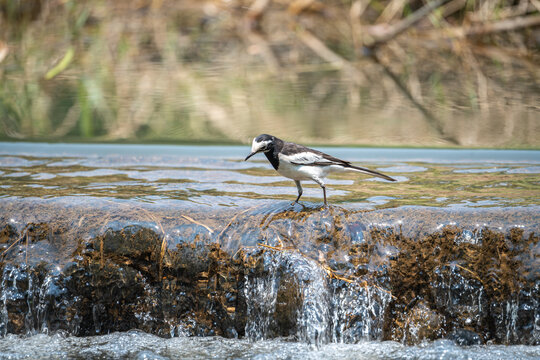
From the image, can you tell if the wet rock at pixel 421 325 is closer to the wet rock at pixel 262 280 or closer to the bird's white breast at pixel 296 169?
the wet rock at pixel 262 280

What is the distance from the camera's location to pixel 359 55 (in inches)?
575

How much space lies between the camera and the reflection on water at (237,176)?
552 cm

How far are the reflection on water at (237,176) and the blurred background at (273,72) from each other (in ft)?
1.85

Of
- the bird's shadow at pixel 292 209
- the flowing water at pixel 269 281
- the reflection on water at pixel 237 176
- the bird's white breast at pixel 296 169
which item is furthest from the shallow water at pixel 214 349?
the bird's white breast at pixel 296 169

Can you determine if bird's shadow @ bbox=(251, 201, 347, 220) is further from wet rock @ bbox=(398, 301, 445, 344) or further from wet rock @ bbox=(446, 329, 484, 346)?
wet rock @ bbox=(446, 329, 484, 346)

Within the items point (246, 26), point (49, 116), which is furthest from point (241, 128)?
point (246, 26)

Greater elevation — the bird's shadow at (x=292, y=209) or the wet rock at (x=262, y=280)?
the bird's shadow at (x=292, y=209)

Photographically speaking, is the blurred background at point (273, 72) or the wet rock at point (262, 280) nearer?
the wet rock at point (262, 280)

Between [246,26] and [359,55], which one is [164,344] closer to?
[359,55]

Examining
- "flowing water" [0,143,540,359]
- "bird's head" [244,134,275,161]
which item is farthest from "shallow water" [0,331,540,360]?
"bird's head" [244,134,275,161]

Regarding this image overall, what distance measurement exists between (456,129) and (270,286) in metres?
5.15

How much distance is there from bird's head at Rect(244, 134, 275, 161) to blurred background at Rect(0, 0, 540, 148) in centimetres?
340

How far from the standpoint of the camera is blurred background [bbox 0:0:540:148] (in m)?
9.17

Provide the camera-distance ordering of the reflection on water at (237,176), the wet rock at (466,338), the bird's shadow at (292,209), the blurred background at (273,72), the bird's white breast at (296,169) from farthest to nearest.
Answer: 1. the blurred background at (273,72)
2. the reflection on water at (237,176)
3. the bird's white breast at (296,169)
4. the bird's shadow at (292,209)
5. the wet rock at (466,338)
